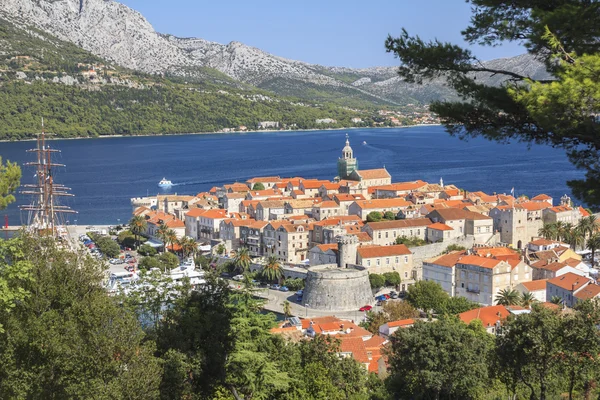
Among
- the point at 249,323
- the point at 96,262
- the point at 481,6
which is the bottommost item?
the point at 249,323

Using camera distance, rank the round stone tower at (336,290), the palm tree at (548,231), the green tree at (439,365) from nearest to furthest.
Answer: the green tree at (439,365) < the round stone tower at (336,290) < the palm tree at (548,231)

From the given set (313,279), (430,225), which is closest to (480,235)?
(430,225)

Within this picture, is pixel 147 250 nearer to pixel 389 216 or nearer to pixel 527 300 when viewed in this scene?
pixel 389 216

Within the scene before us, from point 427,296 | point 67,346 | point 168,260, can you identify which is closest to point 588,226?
point 427,296

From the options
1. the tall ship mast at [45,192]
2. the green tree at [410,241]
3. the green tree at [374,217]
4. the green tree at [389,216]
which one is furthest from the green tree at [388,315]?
the green tree at [389,216]

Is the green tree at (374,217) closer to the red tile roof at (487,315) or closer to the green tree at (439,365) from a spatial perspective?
the red tile roof at (487,315)

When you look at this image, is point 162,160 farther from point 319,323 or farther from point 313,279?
point 319,323
